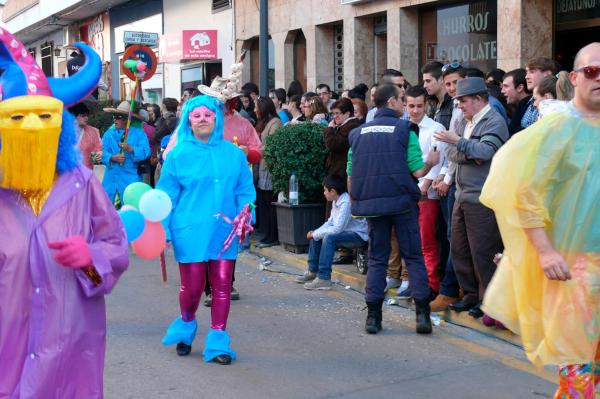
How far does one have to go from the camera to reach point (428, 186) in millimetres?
7746

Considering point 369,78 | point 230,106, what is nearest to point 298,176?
point 230,106

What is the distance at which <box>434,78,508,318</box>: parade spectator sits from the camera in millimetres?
6711

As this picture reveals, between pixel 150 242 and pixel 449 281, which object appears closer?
pixel 150 242

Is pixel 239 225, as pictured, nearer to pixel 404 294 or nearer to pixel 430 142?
pixel 430 142

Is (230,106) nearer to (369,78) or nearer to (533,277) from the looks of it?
(533,277)

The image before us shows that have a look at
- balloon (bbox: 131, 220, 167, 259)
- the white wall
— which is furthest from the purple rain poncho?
the white wall

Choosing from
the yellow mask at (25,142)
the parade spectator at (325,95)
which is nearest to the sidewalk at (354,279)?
the parade spectator at (325,95)

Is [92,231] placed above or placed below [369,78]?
below

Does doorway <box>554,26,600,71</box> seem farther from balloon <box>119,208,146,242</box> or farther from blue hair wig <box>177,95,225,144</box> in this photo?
balloon <box>119,208,146,242</box>

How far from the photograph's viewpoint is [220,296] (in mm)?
6207

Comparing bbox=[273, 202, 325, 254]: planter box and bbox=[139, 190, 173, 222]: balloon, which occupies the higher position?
bbox=[139, 190, 173, 222]: balloon

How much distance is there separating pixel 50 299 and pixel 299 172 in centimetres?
701

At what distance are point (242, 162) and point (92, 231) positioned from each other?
295cm

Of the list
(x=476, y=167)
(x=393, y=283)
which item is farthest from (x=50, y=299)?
(x=393, y=283)
